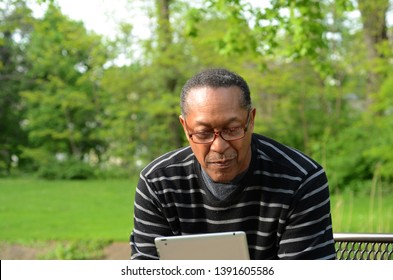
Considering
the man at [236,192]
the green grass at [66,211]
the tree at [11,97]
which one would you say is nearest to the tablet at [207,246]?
the man at [236,192]

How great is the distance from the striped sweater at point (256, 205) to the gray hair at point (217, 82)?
0.95ft

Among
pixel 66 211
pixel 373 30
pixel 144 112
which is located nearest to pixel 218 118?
pixel 66 211

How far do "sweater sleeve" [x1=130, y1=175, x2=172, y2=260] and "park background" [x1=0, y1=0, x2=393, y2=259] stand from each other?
16.4 ft

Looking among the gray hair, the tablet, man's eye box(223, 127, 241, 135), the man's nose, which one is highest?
the gray hair

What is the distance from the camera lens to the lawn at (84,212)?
8523 millimetres

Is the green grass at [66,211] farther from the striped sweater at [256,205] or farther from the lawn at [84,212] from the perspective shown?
the striped sweater at [256,205]

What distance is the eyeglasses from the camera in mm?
2025

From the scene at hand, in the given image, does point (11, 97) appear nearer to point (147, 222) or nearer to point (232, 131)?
point (147, 222)

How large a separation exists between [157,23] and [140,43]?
0.68 metres

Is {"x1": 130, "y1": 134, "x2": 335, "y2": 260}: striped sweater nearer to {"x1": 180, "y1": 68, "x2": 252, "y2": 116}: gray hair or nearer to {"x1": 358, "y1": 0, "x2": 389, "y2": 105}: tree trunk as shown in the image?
{"x1": 180, "y1": 68, "x2": 252, "y2": 116}: gray hair

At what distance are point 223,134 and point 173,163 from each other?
40 centimetres

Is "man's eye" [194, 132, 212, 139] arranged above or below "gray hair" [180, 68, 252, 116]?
below

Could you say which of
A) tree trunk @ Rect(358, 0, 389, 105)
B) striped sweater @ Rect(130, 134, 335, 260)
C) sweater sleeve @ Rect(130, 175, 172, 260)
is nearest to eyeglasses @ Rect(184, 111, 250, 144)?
striped sweater @ Rect(130, 134, 335, 260)

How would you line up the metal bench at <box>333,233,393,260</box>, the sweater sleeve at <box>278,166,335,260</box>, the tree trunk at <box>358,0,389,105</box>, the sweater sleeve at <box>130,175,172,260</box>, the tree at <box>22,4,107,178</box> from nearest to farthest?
1. the sweater sleeve at <box>278,166,335,260</box>
2. the sweater sleeve at <box>130,175,172,260</box>
3. the metal bench at <box>333,233,393,260</box>
4. the tree trunk at <box>358,0,389,105</box>
5. the tree at <box>22,4,107,178</box>
